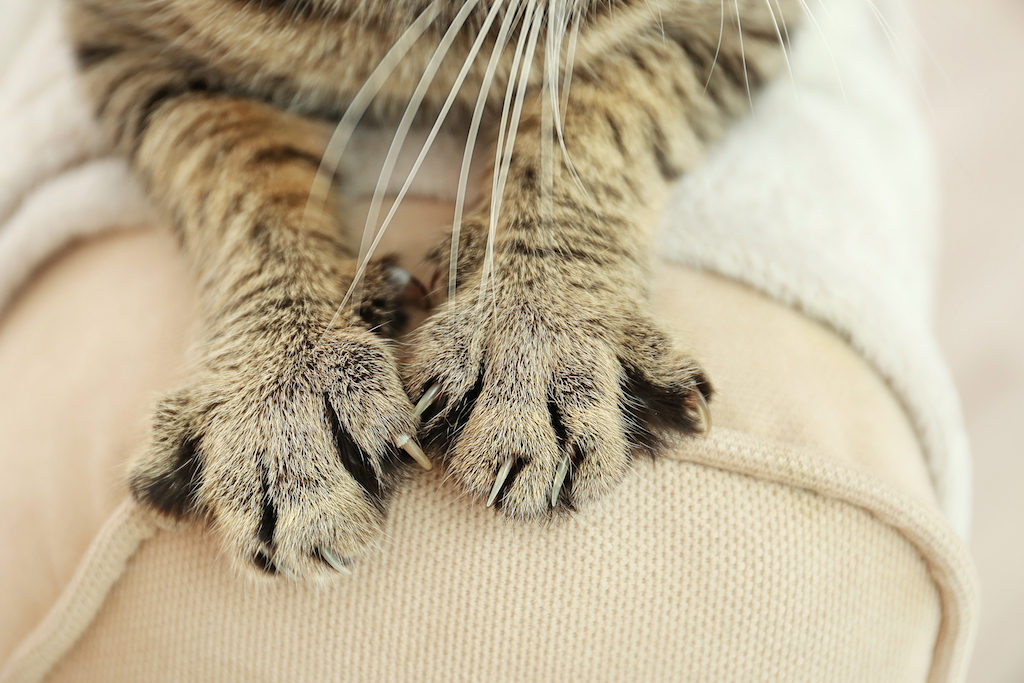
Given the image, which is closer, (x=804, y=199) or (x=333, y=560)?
(x=333, y=560)

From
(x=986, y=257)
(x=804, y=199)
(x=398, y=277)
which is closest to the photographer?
(x=398, y=277)

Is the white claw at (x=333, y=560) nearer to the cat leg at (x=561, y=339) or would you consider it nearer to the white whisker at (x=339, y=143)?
the cat leg at (x=561, y=339)

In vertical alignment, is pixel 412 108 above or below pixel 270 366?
above

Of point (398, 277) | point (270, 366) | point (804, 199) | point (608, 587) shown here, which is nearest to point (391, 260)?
point (398, 277)

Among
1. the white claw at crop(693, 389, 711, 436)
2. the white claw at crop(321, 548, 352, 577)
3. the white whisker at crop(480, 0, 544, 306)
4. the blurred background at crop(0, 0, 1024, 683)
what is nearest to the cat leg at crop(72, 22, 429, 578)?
the white claw at crop(321, 548, 352, 577)

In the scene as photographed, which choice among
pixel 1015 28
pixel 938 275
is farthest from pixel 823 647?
pixel 1015 28

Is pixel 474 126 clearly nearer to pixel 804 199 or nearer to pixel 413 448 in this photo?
pixel 413 448

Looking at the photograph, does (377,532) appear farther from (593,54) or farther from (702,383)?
(593,54)

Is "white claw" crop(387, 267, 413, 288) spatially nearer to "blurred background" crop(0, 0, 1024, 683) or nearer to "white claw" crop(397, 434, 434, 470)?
"white claw" crop(397, 434, 434, 470)
